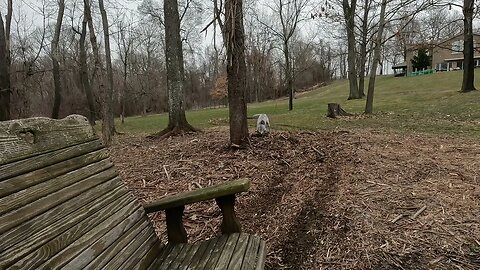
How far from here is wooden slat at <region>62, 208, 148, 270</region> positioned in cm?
144

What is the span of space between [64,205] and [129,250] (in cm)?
44

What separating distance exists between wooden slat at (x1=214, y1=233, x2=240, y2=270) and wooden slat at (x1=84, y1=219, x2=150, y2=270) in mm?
496

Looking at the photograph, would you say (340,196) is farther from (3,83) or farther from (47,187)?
(3,83)

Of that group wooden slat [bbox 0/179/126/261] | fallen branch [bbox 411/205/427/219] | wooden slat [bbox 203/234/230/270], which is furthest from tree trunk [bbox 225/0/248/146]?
wooden slat [bbox 0/179/126/261]

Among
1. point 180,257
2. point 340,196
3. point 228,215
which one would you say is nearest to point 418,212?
point 340,196

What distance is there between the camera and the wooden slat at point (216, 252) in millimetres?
1714

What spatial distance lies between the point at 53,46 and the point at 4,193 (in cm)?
1776

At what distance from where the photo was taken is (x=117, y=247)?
5.51ft

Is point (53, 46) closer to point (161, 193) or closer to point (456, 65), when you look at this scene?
point (161, 193)

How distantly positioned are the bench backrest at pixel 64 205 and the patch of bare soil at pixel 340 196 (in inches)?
48.9

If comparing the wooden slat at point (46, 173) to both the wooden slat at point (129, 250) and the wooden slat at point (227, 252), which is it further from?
the wooden slat at point (227, 252)

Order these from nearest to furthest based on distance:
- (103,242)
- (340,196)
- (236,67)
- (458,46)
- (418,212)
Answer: (103,242), (418,212), (340,196), (236,67), (458,46)

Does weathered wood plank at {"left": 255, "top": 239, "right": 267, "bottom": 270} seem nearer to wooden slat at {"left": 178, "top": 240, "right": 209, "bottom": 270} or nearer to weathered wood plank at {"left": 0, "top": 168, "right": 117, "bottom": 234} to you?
wooden slat at {"left": 178, "top": 240, "right": 209, "bottom": 270}

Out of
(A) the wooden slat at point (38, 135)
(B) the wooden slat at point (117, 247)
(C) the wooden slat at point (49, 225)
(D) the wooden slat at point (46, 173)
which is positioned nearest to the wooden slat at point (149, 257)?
(B) the wooden slat at point (117, 247)
